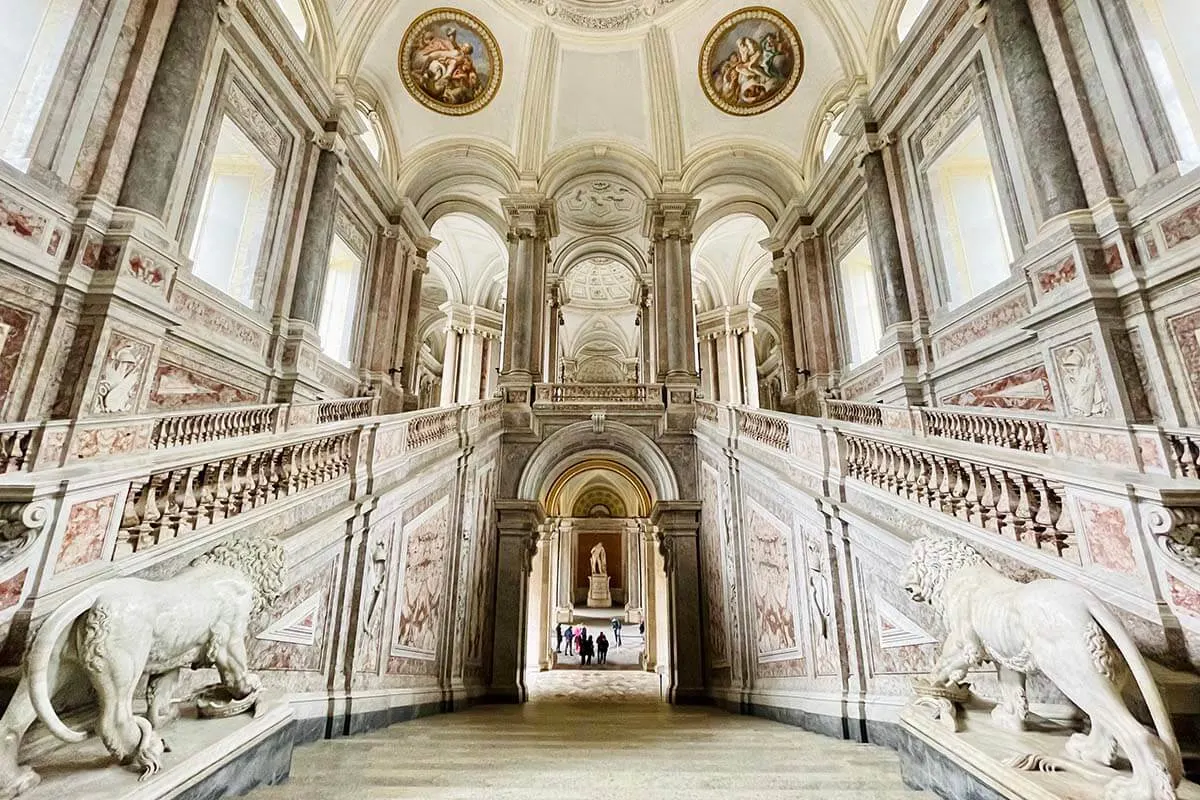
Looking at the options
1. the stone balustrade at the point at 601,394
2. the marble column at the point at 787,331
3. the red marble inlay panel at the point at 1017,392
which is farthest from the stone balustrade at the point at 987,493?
the marble column at the point at 787,331

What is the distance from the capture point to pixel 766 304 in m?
20.5

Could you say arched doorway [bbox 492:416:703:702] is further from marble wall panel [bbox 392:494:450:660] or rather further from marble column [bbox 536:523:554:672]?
marble wall panel [bbox 392:494:450:660]

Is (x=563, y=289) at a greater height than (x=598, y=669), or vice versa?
(x=563, y=289)

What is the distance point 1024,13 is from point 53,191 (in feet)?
35.2

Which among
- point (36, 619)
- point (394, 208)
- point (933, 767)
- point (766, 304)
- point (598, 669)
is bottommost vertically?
point (598, 669)

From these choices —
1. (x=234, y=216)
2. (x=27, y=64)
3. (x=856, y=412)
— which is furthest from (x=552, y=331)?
(x=27, y=64)

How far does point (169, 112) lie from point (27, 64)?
43.0 inches

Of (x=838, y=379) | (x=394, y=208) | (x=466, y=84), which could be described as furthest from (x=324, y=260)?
(x=838, y=379)

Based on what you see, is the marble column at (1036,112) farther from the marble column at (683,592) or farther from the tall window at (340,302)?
the tall window at (340,302)

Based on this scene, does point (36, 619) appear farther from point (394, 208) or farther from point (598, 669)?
point (598, 669)

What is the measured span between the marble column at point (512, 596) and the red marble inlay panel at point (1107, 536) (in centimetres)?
778

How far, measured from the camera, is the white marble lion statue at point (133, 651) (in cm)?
179

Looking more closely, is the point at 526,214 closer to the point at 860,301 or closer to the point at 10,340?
the point at 860,301

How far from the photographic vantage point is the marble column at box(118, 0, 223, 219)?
227 inches
